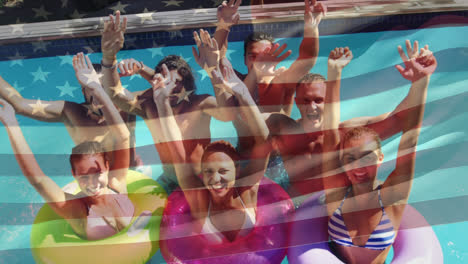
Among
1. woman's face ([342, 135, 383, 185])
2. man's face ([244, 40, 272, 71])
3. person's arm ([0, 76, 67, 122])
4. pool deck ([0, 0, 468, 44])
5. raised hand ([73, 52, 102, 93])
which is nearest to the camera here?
woman's face ([342, 135, 383, 185])

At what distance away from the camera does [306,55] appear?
1571 mm

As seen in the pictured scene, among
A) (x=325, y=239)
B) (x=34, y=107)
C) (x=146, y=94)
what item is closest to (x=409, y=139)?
(x=325, y=239)

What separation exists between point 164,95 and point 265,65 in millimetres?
506

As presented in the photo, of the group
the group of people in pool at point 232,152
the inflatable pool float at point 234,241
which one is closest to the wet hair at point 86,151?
the group of people in pool at point 232,152

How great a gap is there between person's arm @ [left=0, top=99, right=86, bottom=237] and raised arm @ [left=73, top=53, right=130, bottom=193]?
0.12 meters

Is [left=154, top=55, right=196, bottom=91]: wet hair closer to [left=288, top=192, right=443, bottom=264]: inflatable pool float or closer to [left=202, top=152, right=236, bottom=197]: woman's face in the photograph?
[left=202, top=152, right=236, bottom=197]: woman's face

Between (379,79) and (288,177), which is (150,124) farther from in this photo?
(379,79)

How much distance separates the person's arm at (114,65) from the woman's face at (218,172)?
1.23 ft

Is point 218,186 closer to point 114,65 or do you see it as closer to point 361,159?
point 361,159

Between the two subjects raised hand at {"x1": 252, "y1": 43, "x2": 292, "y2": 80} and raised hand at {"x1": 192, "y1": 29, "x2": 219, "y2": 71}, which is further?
raised hand at {"x1": 252, "y1": 43, "x2": 292, "y2": 80}

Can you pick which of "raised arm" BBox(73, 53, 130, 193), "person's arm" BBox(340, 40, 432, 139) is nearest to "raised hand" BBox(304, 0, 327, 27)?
"person's arm" BBox(340, 40, 432, 139)

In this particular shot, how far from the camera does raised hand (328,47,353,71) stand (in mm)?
1218

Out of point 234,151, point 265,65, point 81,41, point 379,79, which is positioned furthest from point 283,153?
point 81,41

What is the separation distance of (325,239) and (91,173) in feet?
2.18
